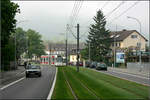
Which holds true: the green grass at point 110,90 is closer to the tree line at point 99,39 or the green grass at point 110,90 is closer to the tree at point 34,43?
the tree line at point 99,39

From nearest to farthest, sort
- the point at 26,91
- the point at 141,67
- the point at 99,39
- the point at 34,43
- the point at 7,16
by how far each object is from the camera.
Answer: the point at 26,91 → the point at 7,16 → the point at 141,67 → the point at 99,39 → the point at 34,43

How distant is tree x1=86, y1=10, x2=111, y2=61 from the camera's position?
89.9 meters

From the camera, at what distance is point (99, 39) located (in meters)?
90.2

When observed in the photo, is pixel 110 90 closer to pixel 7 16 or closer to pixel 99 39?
pixel 7 16

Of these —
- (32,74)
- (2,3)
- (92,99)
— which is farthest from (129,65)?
(92,99)

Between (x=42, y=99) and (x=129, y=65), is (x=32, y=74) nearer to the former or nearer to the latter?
(x=42, y=99)

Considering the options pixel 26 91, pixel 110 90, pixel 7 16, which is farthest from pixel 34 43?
pixel 110 90

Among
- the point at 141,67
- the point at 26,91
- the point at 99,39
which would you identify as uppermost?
the point at 99,39

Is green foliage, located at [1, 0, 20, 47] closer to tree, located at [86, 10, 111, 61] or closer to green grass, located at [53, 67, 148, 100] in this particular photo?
green grass, located at [53, 67, 148, 100]

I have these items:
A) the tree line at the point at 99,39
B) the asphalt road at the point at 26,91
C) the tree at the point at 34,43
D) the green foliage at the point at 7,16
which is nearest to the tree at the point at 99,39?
the tree line at the point at 99,39

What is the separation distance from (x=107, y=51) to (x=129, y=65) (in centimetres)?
3202

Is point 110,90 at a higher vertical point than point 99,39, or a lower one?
lower

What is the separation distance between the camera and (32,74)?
34531 millimetres

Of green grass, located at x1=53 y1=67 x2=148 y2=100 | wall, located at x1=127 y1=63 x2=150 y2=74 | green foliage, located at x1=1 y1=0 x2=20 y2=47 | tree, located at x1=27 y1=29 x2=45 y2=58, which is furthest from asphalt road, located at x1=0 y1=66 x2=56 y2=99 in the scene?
tree, located at x1=27 y1=29 x2=45 y2=58
